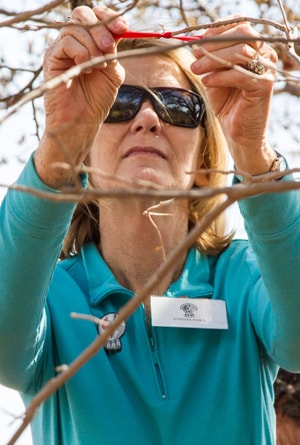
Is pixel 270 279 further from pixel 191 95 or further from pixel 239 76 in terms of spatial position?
pixel 191 95

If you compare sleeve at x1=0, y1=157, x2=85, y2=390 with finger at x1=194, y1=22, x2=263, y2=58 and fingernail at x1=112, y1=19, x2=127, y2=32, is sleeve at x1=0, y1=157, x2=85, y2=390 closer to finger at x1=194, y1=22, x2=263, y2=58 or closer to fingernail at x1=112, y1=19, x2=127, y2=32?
fingernail at x1=112, y1=19, x2=127, y2=32

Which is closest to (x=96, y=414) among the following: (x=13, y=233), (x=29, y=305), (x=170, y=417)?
(x=170, y=417)

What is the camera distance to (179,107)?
2.71 m

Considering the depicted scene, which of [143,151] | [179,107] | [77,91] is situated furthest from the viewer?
[179,107]

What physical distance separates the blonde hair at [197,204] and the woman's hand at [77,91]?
60 centimetres

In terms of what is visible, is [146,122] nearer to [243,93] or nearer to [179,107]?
[179,107]

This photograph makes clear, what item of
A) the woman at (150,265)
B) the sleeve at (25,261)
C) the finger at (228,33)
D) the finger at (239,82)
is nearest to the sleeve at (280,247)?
the woman at (150,265)

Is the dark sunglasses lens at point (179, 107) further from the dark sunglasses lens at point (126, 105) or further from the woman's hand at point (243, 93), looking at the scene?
the woman's hand at point (243, 93)

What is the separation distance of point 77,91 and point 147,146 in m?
0.45

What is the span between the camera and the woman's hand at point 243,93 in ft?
7.00

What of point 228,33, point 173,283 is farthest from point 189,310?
point 228,33

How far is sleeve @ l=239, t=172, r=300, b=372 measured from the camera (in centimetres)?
220

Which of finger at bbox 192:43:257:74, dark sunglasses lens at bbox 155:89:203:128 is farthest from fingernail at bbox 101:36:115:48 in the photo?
dark sunglasses lens at bbox 155:89:203:128

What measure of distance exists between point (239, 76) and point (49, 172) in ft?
1.56
